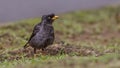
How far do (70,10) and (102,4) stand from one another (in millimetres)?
1812

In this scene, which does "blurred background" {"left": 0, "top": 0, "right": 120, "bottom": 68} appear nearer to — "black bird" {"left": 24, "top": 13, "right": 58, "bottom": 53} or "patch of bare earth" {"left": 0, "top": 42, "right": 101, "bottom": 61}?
"patch of bare earth" {"left": 0, "top": 42, "right": 101, "bottom": 61}

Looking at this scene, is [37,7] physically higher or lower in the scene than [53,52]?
higher

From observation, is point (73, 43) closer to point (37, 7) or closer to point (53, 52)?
point (53, 52)

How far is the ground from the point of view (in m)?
11.4

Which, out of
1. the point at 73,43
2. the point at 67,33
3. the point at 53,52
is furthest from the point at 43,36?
the point at 67,33

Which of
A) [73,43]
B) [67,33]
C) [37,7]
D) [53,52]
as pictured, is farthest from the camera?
[37,7]

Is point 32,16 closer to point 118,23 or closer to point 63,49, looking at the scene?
point 118,23

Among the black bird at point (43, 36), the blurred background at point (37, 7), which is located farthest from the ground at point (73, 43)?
the blurred background at point (37, 7)

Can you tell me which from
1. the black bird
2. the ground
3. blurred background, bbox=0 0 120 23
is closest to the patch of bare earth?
the ground

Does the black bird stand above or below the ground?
above

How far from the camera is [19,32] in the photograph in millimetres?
17812

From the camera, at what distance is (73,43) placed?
16.6m

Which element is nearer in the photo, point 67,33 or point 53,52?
point 53,52

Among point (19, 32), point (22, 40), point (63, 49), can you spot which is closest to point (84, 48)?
point (63, 49)
